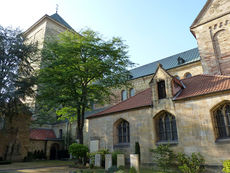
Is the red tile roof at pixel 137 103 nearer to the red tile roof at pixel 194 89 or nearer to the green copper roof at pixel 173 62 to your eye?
the red tile roof at pixel 194 89

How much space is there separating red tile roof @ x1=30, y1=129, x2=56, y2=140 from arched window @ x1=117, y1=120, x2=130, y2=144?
18.4 m

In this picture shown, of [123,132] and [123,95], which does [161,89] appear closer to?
[123,132]

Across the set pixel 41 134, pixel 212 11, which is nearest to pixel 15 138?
pixel 41 134

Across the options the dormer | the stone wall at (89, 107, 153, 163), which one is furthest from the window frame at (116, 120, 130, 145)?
the dormer

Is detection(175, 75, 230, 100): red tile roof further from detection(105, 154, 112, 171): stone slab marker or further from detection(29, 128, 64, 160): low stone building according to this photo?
detection(29, 128, 64, 160): low stone building

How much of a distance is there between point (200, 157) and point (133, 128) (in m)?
5.68

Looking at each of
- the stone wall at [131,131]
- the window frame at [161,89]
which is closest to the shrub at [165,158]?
the stone wall at [131,131]

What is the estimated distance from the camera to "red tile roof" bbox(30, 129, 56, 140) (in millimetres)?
29906

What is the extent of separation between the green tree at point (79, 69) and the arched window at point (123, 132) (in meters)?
4.30

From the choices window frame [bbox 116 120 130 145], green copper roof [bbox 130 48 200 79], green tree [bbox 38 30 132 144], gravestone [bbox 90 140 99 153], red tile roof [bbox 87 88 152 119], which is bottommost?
gravestone [bbox 90 140 99 153]

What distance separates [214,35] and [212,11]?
2.85m

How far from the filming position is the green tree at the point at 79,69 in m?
18.1

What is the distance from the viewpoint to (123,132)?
1678 centimetres

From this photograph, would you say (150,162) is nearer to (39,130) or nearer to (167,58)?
(167,58)
